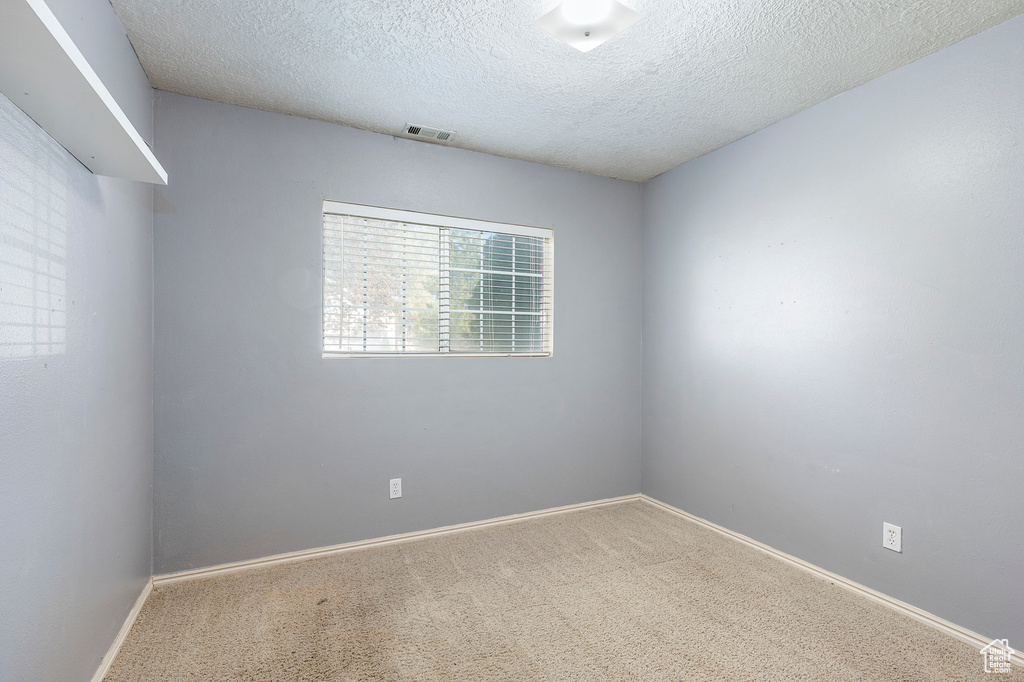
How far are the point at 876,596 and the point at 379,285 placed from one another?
3.03m

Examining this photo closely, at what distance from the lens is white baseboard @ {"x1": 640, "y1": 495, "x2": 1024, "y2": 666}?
76.3 inches

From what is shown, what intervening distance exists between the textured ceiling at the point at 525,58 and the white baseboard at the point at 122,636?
2.39 metres

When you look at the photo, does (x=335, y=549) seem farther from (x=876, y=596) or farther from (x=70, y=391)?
(x=876, y=596)

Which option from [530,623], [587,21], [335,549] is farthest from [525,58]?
[335,549]

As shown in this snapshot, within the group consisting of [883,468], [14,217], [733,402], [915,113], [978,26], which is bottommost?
[883,468]

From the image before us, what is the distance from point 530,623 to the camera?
2070 mm

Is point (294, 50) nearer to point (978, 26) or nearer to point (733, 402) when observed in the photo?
point (978, 26)

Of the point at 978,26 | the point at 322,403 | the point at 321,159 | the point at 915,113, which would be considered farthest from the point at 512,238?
the point at 978,26

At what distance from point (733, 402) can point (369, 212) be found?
2527mm

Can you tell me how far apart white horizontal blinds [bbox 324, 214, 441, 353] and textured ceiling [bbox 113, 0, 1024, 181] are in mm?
610

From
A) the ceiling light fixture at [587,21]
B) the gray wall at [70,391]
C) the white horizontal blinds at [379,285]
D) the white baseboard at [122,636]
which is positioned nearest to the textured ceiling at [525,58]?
the ceiling light fixture at [587,21]

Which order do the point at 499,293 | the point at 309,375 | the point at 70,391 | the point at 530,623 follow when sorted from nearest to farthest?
the point at 70,391, the point at 530,623, the point at 309,375, the point at 499,293

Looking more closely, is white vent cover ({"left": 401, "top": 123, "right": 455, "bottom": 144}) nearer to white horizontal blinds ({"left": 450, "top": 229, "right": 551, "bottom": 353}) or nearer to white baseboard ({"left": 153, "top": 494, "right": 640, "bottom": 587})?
white horizontal blinds ({"left": 450, "top": 229, "right": 551, "bottom": 353})

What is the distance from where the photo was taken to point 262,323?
2.58 meters
